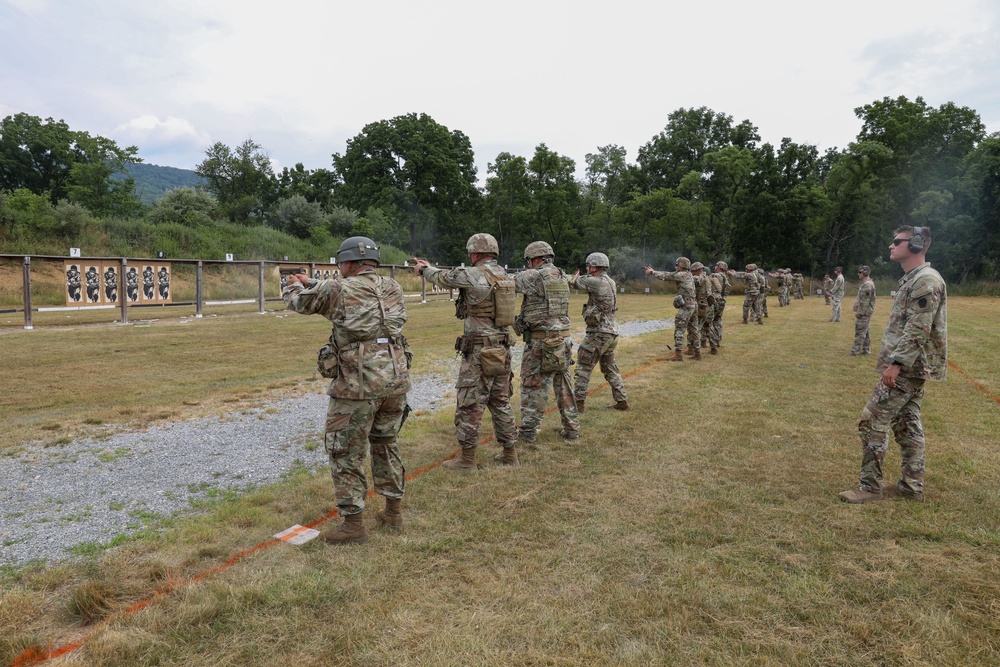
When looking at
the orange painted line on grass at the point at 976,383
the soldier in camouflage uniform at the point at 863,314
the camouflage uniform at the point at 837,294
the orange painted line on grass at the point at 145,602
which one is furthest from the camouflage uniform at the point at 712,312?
the orange painted line on grass at the point at 145,602

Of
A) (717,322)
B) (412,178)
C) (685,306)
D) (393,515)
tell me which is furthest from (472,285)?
(412,178)

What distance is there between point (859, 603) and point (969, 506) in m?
2.32

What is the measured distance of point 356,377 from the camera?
4.06 meters

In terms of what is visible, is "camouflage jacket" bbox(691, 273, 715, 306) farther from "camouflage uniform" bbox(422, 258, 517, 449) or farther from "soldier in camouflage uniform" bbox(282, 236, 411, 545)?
"soldier in camouflage uniform" bbox(282, 236, 411, 545)

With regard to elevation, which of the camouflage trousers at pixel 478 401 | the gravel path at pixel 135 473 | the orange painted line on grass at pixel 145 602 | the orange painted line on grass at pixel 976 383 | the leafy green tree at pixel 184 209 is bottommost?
the orange painted line on grass at pixel 145 602

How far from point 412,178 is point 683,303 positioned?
5213 cm

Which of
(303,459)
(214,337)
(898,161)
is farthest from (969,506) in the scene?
(898,161)

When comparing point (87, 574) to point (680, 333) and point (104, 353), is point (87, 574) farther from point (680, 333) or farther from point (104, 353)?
point (680, 333)

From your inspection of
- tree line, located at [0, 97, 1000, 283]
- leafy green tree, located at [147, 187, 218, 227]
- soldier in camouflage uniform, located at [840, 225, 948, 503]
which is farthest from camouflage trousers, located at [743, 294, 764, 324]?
leafy green tree, located at [147, 187, 218, 227]

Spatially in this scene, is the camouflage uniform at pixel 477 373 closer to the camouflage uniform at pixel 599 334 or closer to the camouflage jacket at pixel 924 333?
the camouflage uniform at pixel 599 334

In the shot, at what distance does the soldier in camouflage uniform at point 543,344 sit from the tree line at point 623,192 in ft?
115

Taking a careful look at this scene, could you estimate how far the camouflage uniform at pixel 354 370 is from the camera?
407cm

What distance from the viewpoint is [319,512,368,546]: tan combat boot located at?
414cm

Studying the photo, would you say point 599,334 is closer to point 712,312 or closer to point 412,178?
point 712,312
